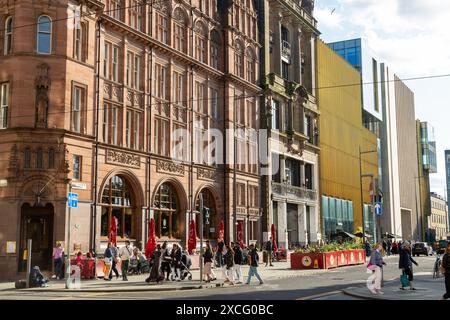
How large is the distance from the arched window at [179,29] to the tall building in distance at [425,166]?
4086 inches

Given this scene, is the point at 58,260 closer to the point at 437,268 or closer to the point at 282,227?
the point at 437,268

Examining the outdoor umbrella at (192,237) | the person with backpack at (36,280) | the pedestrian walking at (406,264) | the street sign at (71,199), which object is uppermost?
the street sign at (71,199)

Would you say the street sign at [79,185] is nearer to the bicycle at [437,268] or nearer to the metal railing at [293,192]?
the bicycle at [437,268]

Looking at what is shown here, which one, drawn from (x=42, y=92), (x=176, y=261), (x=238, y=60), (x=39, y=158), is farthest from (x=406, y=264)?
(x=238, y=60)

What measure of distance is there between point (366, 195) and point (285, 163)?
36046 mm

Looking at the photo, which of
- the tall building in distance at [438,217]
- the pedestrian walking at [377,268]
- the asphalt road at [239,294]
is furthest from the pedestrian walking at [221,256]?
the tall building in distance at [438,217]

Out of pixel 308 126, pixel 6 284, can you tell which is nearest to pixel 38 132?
pixel 6 284

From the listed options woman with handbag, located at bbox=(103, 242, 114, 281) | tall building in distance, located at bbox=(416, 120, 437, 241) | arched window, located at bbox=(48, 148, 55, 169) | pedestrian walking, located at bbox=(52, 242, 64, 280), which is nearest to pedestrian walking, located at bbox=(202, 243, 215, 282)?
woman with handbag, located at bbox=(103, 242, 114, 281)

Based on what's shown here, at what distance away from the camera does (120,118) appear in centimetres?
3722

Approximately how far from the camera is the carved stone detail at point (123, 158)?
116 ft

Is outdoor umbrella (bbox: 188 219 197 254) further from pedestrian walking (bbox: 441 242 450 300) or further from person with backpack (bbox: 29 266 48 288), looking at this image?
pedestrian walking (bbox: 441 242 450 300)

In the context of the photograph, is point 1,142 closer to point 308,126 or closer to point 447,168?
point 308,126

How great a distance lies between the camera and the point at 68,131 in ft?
103

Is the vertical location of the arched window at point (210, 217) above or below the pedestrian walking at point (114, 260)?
above
